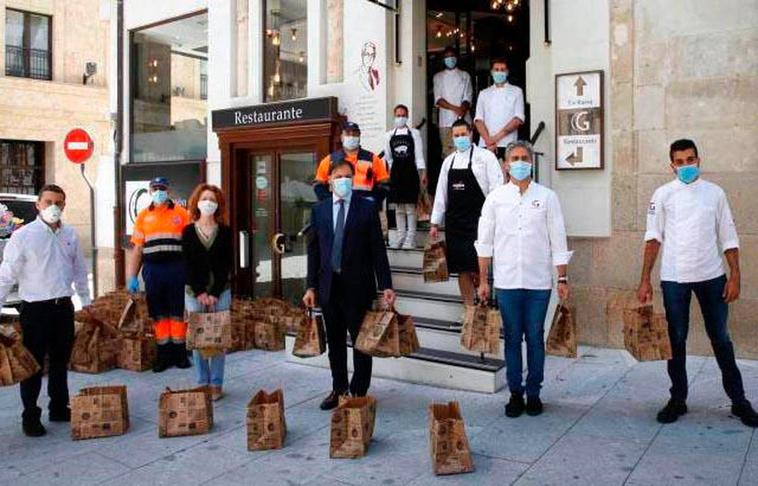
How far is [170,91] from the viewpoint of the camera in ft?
41.2

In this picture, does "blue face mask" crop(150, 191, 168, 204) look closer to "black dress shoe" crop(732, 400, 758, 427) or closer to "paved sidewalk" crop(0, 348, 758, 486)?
"paved sidewalk" crop(0, 348, 758, 486)

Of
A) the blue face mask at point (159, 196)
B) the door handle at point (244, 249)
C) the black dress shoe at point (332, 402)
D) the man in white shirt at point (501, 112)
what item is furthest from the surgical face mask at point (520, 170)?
the door handle at point (244, 249)

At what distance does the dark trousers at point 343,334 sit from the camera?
5457 millimetres

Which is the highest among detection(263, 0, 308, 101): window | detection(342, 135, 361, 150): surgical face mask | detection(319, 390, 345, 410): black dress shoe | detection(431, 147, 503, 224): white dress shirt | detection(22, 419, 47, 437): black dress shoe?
detection(263, 0, 308, 101): window

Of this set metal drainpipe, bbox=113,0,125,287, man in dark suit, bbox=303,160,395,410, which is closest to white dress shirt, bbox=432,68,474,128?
man in dark suit, bbox=303,160,395,410

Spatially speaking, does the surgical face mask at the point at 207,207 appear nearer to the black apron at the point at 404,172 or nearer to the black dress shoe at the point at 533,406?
the black apron at the point at 404,172

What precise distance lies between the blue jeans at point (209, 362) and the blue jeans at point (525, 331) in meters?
2.32

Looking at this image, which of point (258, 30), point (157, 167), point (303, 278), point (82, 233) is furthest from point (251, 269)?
point (82, 233)

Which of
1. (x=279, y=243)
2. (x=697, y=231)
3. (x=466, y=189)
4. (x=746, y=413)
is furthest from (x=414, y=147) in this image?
(x=746, y=413)

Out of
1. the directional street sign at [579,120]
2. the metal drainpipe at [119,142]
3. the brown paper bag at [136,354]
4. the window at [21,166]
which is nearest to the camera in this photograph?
the brown paper bag at [136,354]

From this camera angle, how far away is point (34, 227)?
17.5 feet

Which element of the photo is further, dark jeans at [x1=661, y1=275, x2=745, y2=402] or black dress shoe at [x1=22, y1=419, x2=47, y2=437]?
black dress shoe at [x1=22, y1=419, x2=47, y2=437]

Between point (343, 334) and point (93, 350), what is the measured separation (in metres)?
2.98

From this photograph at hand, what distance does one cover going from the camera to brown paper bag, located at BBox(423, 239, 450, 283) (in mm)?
6727
